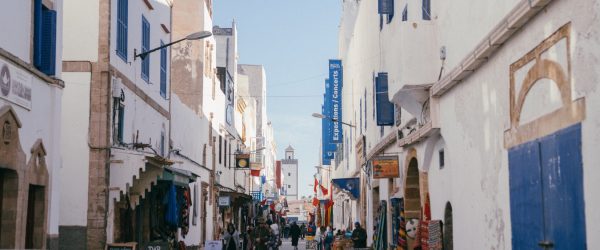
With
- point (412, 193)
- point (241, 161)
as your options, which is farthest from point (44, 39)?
point (241, 161)

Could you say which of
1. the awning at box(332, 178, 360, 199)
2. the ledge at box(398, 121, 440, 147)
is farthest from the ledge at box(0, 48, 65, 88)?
the awning at box(332, 178, 360, 199)

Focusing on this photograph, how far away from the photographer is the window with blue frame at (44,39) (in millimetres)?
12609

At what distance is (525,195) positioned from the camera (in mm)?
9273

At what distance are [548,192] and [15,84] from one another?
763cm

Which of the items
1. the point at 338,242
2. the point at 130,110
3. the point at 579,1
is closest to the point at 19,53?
the point at 130,110

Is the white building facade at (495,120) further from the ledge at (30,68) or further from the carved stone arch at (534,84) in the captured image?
the ledge at (30,68)

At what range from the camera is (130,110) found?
18.3m

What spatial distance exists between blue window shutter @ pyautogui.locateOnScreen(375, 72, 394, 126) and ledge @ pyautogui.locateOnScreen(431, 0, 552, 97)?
22.3 ft

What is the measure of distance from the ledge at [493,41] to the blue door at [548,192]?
4.64 ft

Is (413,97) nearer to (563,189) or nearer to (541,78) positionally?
(541,78)

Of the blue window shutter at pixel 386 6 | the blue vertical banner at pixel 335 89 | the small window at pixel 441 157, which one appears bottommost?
the small window at pixel 441 157

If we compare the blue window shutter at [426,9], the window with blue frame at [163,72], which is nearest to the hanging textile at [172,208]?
the window with blue frame at [163,72]

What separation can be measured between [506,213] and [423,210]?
257 inches

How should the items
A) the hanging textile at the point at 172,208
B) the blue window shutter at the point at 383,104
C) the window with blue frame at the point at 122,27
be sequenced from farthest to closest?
the blue window shutter at the point at 383,104, the hanging textile at the point at 172,208, the window with blue frame at the point at 122,27
